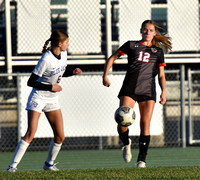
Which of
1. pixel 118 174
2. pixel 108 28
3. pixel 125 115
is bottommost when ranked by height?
pixel 118 174

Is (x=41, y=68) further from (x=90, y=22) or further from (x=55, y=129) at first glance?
(x=90, y=22)

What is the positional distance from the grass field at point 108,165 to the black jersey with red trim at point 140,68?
1.05 m

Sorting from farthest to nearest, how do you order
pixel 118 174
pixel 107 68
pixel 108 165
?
1. pixel 108 165
2. pixel 107 68
3. pixel 118 174

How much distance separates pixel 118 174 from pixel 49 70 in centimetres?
160

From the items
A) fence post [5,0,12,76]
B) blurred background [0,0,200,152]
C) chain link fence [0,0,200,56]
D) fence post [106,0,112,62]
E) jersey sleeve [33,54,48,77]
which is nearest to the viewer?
jersey sleeve [33,54,48,77]

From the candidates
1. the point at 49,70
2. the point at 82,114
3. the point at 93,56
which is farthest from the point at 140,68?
the point at 93,56

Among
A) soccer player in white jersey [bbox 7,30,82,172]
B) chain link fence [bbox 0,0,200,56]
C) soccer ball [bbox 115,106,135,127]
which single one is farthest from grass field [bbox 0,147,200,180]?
chain link fence [bbox 0,0,200,56]

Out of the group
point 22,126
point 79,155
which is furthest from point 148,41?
point 22,126

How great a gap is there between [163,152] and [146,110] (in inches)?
154

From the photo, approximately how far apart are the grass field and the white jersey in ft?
3.32

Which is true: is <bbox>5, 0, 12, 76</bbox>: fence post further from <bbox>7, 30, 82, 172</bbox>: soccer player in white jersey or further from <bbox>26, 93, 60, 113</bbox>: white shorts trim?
<bbox>26, 93, 60, 113</bbox>: white shorts trim

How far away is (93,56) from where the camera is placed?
12305 millimetres

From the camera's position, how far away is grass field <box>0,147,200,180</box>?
599cm

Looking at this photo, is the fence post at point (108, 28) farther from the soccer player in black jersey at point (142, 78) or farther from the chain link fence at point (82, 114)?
the soccer player in black jersey at point (142, 78)
